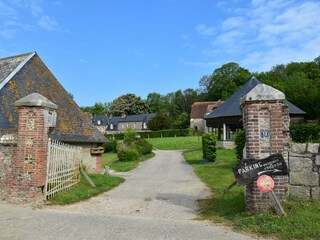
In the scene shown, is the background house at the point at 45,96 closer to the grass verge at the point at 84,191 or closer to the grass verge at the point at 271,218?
the grass verge at the point at 84,191

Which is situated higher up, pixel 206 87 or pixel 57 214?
pixel 206 87

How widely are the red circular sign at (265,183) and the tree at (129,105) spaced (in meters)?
89.8

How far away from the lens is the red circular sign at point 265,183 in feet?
21.8

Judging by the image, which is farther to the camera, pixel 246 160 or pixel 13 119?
pixel 13 119

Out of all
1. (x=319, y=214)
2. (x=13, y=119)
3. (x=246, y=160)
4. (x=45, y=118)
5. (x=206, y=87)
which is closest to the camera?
(x=319, y=214)

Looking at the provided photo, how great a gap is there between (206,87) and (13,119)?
83850 millimetres

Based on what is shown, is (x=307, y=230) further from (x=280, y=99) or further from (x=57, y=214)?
(x=57, y=214)

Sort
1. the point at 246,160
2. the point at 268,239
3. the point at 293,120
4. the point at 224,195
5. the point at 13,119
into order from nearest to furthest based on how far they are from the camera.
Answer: the point at 268,239
the point at 246,160
the point at 224,195
the point at 13,119
the point at 293,120

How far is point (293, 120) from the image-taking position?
3153 cm

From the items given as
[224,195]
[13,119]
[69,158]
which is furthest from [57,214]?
[13,119]

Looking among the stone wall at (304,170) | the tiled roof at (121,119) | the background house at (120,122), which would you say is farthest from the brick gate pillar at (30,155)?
the tiled roof at (121,119)

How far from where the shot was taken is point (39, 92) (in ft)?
47.9

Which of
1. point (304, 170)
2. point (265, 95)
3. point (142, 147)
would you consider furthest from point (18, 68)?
point (142, 147)

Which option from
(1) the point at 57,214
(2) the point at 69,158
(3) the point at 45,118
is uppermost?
(3) the point at 45,118
